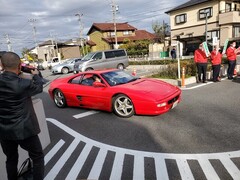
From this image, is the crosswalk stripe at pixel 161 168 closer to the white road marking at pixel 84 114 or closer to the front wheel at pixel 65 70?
the white road marking at pixel 84 114

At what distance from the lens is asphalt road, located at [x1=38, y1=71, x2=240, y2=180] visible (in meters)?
3.33

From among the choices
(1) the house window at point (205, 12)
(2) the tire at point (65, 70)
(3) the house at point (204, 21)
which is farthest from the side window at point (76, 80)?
(1) the house window at point (205, 12)

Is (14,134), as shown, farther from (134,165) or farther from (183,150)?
(183,150)

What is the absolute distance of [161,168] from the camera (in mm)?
3363

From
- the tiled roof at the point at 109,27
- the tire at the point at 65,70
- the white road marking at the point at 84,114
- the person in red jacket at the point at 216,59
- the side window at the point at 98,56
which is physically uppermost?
the tiled roof at the point at 109,27

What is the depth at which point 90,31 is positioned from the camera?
5178cm

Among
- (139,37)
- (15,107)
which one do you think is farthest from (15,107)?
(139,37)

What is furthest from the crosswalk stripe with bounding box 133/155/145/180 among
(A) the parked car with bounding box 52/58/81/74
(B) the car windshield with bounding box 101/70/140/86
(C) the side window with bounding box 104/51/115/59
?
(A) the parked car with bounding box 52/58/81/74

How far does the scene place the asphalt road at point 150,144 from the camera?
3328 mm

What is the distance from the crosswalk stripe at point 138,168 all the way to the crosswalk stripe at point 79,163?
35.2 inches

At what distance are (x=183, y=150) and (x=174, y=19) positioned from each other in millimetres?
32994

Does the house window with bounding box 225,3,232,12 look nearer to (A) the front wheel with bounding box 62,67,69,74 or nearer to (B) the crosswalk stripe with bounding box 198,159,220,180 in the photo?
(A) the front wheel with bounding box 62,67,69,74

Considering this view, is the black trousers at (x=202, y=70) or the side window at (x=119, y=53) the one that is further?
the side window at (x=119, y=53)

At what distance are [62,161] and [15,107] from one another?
1.72m
